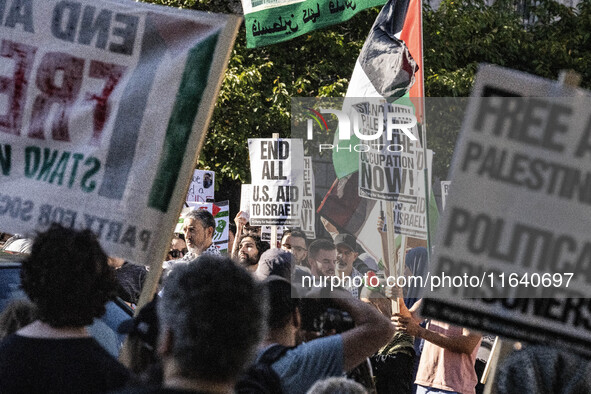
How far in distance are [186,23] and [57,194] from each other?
92cm

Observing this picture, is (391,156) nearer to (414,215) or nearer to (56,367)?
(414,215)

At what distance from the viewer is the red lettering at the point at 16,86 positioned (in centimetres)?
392

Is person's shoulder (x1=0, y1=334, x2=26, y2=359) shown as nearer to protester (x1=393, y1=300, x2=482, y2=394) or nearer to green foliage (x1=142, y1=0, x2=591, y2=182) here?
protester (x1=393, y1=300, x2=482, y2=394)

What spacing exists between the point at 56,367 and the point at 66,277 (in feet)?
0.99

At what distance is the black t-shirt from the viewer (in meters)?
2.43

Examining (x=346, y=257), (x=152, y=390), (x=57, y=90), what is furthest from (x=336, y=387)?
(x=346, y=257)

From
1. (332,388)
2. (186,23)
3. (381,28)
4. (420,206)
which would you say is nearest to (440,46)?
(381,28)

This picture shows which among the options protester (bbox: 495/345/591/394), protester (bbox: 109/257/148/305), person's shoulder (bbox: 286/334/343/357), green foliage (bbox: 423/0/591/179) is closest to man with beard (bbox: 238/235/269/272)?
protester (bbox: 109/257/148/305)

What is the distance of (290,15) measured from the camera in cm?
739

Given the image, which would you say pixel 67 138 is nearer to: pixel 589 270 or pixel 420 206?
pixel 589 270

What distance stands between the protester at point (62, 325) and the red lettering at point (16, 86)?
1348mm

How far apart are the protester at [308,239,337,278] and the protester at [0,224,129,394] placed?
1.96m

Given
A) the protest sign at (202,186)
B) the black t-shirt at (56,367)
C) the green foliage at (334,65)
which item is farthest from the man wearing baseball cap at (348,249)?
the green foliage at (334,65)

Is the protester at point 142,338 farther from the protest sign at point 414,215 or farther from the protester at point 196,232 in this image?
the protester at point 196,232
